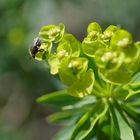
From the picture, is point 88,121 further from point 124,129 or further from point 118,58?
point 118,58

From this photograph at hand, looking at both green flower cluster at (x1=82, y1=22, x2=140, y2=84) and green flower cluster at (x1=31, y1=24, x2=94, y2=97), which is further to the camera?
green flower cluster at (x1=31, y1=24, x2=94, y2=97)

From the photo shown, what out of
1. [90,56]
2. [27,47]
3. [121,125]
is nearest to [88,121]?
[121,125]

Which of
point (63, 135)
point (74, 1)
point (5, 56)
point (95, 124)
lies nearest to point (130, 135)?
point (95, 124)

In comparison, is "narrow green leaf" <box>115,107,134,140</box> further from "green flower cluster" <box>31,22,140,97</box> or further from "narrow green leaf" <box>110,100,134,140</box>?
"green flower cluster" <box>31,22,140,97</box>

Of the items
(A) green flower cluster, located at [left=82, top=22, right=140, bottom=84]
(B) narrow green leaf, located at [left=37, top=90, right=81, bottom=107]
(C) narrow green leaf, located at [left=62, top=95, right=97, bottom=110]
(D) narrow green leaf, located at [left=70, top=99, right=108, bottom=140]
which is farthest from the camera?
(B) narrow green leaf, located at [left=37, top=90, right=81, bottom=107]

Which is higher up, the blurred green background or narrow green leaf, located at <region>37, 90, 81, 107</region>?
narrow green leaf, located at <region>37, 90, 81, 107</region>

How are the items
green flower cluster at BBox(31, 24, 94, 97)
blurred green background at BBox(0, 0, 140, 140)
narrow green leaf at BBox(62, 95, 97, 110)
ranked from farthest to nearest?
1. blurred green background at BBox(0, 0, 140, 140)
2. narrow green leaf at BBox(62, 95, 97, 110)
3. green flower cluster at BBox(31, 24, 94, 97)

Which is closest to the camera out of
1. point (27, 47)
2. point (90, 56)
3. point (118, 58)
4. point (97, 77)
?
point (118, 58)

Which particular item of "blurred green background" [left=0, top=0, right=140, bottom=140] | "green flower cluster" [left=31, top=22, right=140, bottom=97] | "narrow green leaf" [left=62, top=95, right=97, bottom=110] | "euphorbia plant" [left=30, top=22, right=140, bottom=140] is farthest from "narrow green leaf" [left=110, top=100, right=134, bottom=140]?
"blurred green background" [left=0, top=0, right=140, bottom=140]
